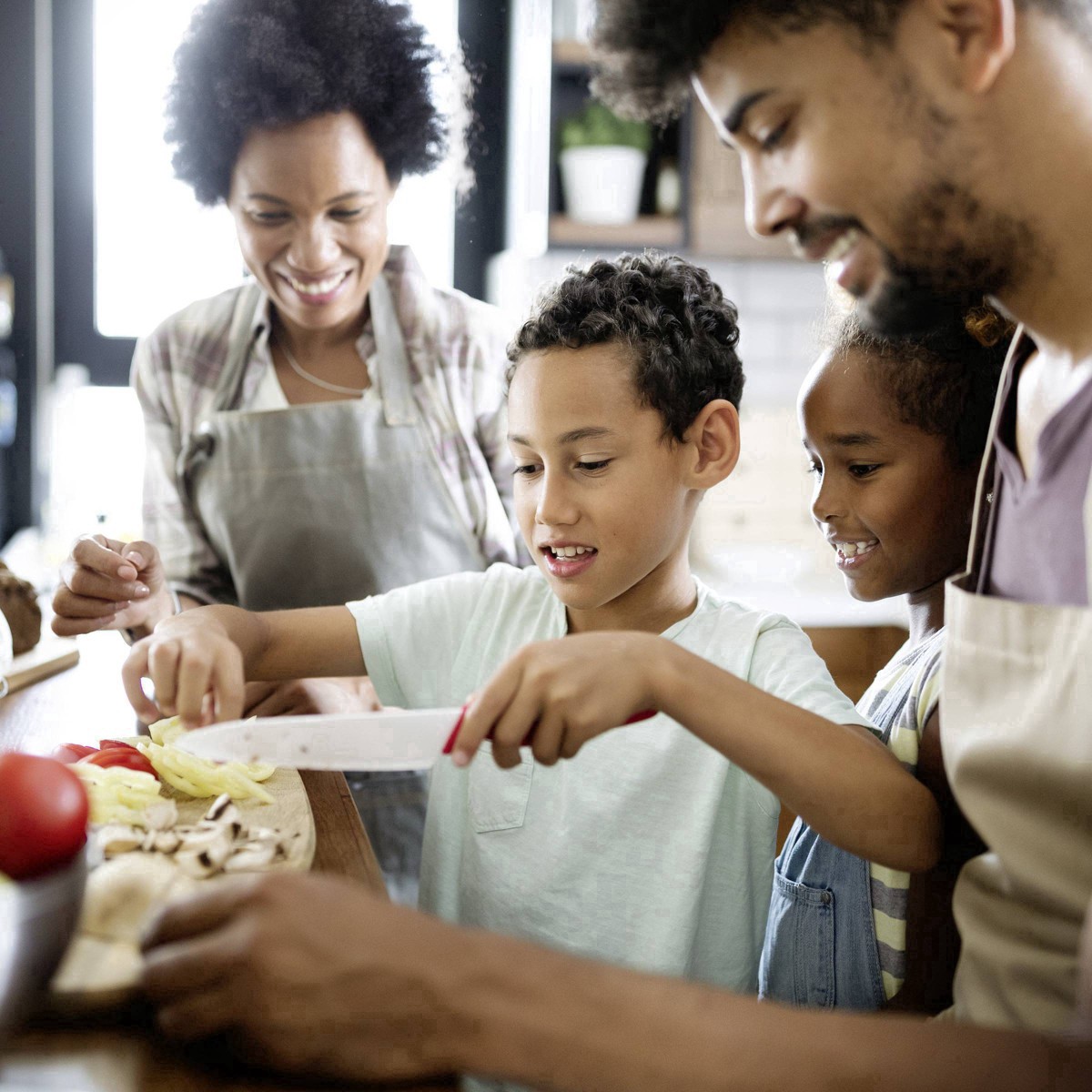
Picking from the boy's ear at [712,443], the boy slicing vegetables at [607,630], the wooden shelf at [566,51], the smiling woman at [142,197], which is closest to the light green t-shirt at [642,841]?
the boy slicing vegetables at [607,630]

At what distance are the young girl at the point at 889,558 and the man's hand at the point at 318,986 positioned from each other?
57 centimetres

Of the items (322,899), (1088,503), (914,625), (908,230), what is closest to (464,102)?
(914,625)

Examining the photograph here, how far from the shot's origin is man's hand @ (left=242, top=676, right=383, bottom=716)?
1.41 meters

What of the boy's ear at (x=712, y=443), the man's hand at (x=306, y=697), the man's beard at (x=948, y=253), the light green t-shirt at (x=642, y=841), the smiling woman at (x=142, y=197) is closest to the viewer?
the man's beard at (x=948, y=253)

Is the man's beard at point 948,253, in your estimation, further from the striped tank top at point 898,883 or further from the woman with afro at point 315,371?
the woman with afro at point 315,371

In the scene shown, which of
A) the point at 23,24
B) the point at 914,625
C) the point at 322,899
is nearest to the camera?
the point at 322,899

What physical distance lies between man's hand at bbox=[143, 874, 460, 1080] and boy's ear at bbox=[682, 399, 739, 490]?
0.81 m

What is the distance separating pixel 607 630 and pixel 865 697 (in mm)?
281

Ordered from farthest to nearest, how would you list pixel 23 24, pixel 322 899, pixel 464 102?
pixel 23 24 → pixel 464 102 → pixel 322 899

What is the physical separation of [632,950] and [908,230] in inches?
28.8

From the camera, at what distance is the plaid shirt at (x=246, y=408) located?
5.74 ft

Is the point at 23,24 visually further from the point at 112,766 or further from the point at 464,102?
the point at 112,766

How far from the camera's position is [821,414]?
3.92 feet

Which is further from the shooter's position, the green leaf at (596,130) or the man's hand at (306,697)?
the green leaf at (596,130)
